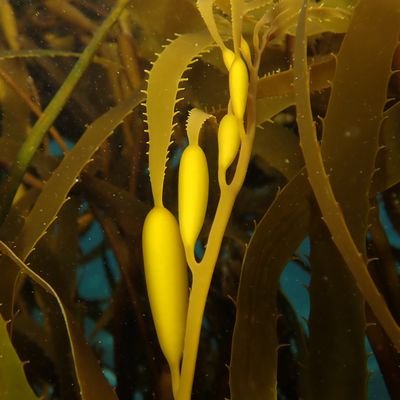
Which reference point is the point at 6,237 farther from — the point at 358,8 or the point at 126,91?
the point at 358,8

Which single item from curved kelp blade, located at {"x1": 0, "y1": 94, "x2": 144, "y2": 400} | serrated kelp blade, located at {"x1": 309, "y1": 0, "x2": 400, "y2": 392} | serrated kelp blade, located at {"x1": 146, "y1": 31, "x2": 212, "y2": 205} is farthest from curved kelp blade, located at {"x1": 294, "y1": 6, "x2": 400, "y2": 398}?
curved kelp blade, located at {"x1": 0, "y1": 94, "x2": 144, "y2": 400}

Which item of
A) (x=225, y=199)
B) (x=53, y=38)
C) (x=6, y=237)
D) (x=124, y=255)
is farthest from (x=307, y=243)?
(x=53, y=38)

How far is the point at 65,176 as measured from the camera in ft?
2.12

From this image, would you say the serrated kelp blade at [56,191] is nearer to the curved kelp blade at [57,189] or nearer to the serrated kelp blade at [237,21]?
the curved kelp blade at [57,189]

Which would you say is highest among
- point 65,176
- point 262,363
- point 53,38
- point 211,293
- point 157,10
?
point 53,38

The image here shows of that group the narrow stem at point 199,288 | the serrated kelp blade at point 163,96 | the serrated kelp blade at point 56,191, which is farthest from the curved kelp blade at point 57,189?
the narrow stem at point 199,288

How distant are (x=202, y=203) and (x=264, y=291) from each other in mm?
160

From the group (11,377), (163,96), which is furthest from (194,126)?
(11,377)

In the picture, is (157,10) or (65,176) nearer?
(65,176)

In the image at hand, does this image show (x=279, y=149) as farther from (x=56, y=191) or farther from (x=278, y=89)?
(x=56, y=191)

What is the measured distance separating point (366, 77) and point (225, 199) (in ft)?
0.74

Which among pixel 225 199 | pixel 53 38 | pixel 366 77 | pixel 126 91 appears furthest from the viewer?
pixel 53 38

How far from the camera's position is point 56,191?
644mm

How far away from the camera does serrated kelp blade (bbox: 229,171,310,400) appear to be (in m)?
0.58
